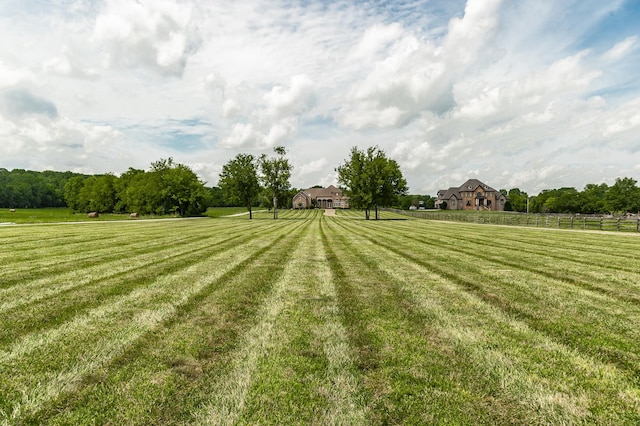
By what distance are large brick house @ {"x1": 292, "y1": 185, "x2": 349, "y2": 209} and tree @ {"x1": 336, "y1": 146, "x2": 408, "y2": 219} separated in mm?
69726

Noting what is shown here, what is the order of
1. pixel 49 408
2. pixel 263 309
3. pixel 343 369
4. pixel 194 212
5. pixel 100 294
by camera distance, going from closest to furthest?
pixel 49 408 < pixel 343 369 < pixel 263 309 < pixel 100 294 < pixel 194 212

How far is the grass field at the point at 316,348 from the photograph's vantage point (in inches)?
117

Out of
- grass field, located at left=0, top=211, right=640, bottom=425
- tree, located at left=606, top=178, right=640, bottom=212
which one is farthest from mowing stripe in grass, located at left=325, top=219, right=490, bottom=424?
tree, located at left=606, top=178, right=640, bottom=212

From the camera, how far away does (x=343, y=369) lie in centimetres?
369

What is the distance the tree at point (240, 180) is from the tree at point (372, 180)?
16.4 m

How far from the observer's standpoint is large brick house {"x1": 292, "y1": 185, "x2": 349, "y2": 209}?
121812mm

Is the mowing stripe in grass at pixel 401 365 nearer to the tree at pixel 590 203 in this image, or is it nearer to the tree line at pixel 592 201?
the tree line at pixel 592 201

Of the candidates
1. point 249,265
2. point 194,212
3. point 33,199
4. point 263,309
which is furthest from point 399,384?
point 33,199

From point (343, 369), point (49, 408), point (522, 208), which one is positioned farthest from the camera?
point (522, 208)

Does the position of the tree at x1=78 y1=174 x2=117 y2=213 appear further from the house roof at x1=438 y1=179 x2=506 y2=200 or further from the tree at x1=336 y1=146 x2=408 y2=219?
the house roof at x1=438 y1=179 x2=506 y2=200

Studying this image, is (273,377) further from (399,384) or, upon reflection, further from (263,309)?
(263,309)

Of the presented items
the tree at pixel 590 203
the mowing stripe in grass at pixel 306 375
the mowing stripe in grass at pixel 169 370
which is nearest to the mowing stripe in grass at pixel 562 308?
the mowing stripe in grass at pixel 306 375

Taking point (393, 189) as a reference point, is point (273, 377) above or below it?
below

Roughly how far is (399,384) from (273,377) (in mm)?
1411
